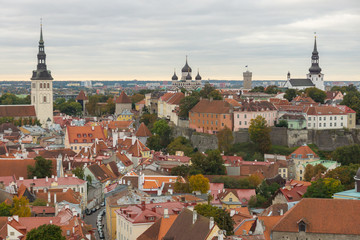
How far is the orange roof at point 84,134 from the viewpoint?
87.6 meters

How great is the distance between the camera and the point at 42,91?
4934 inches

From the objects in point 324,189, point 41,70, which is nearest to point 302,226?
point 324,189

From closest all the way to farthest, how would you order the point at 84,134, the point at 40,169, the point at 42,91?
the point at 40,169, the point at 84,134, the point at 42,91

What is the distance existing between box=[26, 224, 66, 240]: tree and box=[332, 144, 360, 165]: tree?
45.7 metres

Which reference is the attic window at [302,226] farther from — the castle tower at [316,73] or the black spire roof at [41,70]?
the castle tower at [316,73]

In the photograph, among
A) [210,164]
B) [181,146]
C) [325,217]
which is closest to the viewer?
[325,217]

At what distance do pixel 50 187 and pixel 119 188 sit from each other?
→ 5926 millimetres

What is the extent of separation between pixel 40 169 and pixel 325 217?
31315 mm

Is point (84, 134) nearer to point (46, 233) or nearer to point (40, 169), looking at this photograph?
point (40, 169)

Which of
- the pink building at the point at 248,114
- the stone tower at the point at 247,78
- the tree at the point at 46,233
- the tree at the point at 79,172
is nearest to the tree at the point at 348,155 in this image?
the pink building at the point at 248,114

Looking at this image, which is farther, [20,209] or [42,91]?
[42,91]

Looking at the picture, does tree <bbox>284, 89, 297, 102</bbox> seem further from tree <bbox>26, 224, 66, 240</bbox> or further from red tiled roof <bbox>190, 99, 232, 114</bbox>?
tree <bbox>26, 224, 66, 240</bbox>

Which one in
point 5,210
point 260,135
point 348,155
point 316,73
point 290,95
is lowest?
point 5,210

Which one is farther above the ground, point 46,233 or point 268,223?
point 46,233
